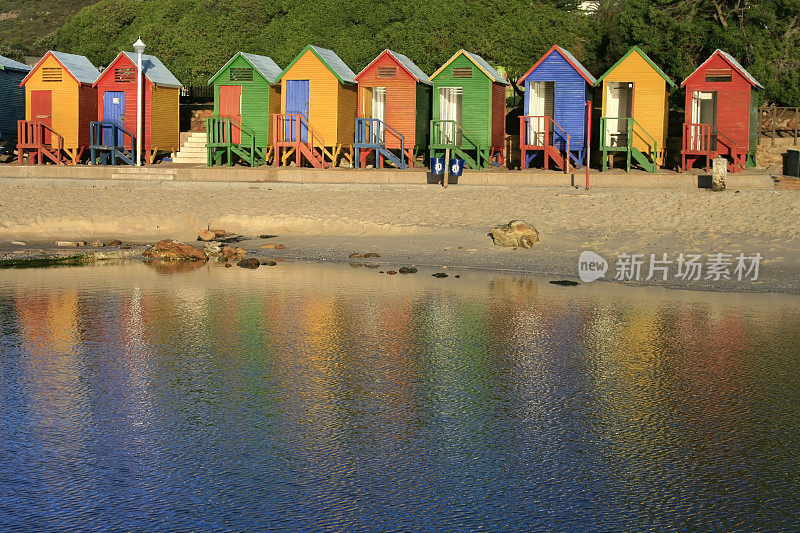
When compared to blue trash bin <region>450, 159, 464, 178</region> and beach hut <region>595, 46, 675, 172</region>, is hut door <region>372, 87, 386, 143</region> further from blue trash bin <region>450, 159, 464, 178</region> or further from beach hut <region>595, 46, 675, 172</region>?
beach hut <region>595, 46, 675, 172</region>

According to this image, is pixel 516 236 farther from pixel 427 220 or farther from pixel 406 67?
pixel 406 67

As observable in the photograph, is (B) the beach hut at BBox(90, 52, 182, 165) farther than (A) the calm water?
Yes

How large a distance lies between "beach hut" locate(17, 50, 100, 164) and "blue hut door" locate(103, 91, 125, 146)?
0.95 m

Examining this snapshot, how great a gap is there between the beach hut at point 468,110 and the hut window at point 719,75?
7.49 meters

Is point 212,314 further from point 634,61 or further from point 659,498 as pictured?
point 634,61

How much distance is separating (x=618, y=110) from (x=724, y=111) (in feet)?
13.0

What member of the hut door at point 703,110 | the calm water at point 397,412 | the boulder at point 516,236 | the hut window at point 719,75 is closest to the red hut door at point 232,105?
the boulder at point 516,236

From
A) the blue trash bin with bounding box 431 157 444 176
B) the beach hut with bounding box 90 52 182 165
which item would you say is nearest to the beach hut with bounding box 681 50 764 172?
the blue trash bin with bounding box 431 157 444 176

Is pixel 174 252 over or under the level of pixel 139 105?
under

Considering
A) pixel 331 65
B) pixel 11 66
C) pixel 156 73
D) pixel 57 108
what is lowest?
pixel 57 108

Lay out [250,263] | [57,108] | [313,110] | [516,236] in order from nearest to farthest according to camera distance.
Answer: [250,263], [516,236], [313,110], [57,108]

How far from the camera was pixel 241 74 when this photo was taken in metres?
40.8

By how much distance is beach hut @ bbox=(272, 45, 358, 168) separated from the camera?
3956 cm

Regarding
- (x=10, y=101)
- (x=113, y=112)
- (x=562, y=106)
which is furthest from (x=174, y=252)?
(x=10, y=101)
